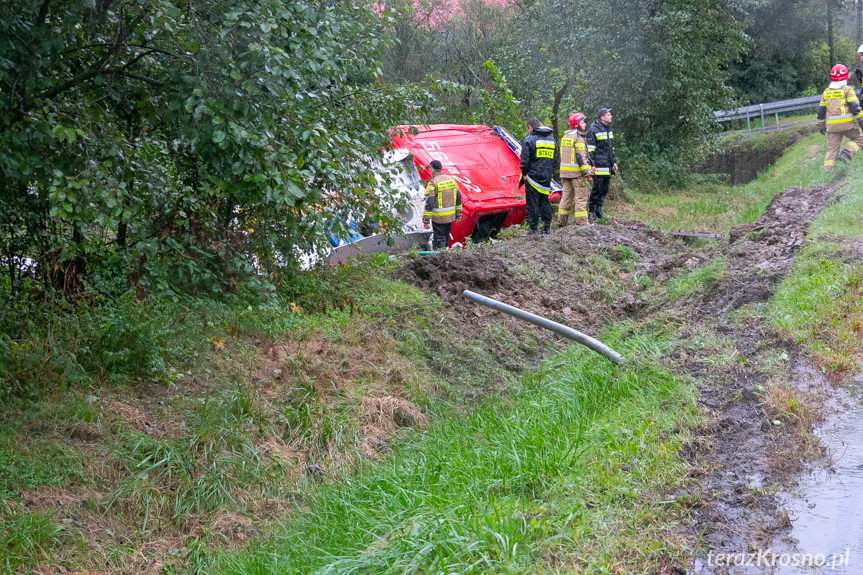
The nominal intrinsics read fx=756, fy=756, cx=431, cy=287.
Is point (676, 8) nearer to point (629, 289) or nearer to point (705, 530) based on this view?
point (629, 289)

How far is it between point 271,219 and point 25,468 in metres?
2.53

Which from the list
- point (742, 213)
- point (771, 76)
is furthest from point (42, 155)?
point (771, 76)

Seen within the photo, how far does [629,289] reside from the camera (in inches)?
409

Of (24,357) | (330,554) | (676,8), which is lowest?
(330,554)

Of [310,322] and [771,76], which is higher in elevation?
[771,76]

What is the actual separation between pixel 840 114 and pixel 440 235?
7772 mm

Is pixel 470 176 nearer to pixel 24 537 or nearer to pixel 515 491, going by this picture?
pixel 515 491

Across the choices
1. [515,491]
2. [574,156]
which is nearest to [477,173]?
[574,156]

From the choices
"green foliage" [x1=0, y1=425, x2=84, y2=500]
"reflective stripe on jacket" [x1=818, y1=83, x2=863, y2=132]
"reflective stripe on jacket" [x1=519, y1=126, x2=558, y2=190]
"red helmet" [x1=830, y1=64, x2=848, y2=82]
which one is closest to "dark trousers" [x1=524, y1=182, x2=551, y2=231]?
"reflective stripe on jacket" [x1=519, y1=126, x2=558, y2=190]

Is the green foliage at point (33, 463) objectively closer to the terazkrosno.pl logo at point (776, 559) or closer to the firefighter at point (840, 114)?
the terazkrosno.pl logo at point (776, 559)

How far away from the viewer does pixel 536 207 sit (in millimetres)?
13422

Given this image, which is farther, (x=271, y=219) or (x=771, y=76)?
(x=771, y=76)

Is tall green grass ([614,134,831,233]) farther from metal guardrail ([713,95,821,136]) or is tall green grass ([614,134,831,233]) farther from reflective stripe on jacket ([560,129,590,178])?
metal guardrail ([713,95,821,136])

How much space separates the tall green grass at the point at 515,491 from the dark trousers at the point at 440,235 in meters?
6.55
